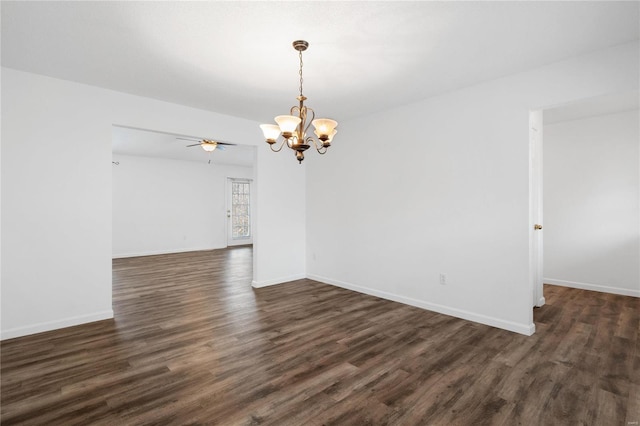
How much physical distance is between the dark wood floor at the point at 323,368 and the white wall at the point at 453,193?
43cm

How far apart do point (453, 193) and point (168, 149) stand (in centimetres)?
630

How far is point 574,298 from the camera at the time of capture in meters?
4.25

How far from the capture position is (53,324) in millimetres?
3209

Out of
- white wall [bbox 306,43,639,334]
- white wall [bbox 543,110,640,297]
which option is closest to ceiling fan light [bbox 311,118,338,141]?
white wall [bbox 306,43,639,334]

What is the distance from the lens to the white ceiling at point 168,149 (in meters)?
5.82

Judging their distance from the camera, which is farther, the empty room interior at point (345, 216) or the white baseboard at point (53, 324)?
the white baseboard at point (53, 324)

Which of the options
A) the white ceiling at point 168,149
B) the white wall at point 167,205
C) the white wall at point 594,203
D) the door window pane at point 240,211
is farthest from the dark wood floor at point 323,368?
the door window pane at point 240,211

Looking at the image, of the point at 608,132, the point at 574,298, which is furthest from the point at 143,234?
the point at 608,132

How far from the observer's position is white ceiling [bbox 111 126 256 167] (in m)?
5.82

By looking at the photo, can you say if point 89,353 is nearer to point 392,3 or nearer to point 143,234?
point 392,3

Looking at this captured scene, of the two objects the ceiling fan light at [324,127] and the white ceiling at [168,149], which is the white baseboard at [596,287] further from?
the white ceiling at [168,149]

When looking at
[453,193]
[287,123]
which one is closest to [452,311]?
[453,193]

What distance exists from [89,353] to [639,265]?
6.52 meters

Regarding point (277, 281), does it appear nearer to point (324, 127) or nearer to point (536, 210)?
point (324, 127)
